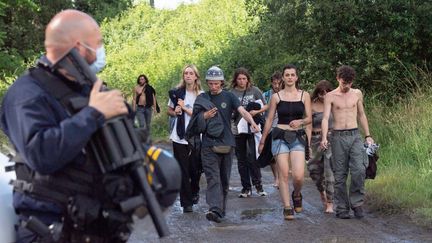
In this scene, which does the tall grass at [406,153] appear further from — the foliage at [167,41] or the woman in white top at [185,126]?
the foliage at [167,41]

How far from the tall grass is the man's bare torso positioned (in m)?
1.13

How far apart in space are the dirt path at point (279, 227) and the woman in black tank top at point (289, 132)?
15.7 inches

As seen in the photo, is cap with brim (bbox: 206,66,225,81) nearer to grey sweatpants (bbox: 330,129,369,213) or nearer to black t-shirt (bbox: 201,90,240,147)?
black t-shirt (bbox: 201,90,240,147)

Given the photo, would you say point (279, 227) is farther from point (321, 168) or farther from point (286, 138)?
point (321, 168)

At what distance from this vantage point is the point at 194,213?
341 inches

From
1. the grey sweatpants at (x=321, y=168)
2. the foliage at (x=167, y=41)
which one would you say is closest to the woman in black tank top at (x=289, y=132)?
the grey sweatpants at (x=321, y=168)

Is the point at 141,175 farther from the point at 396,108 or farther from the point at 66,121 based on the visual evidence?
the point at 396,108

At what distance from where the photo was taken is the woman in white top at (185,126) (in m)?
8.70

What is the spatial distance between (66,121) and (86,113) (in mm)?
91

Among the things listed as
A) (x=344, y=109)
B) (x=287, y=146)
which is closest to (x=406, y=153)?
(x=344, y=109)

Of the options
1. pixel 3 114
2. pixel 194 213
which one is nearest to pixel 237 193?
pixel 194 213

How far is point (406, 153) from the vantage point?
1041cm

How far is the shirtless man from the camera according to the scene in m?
8.18

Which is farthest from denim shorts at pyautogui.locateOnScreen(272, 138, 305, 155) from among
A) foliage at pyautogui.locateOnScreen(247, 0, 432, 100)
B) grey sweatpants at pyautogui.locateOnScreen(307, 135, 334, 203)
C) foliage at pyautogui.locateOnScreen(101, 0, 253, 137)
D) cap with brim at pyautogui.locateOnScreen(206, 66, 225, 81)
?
foliage at pyautogui.locateOnScreen(101, 0, 253, 137)
